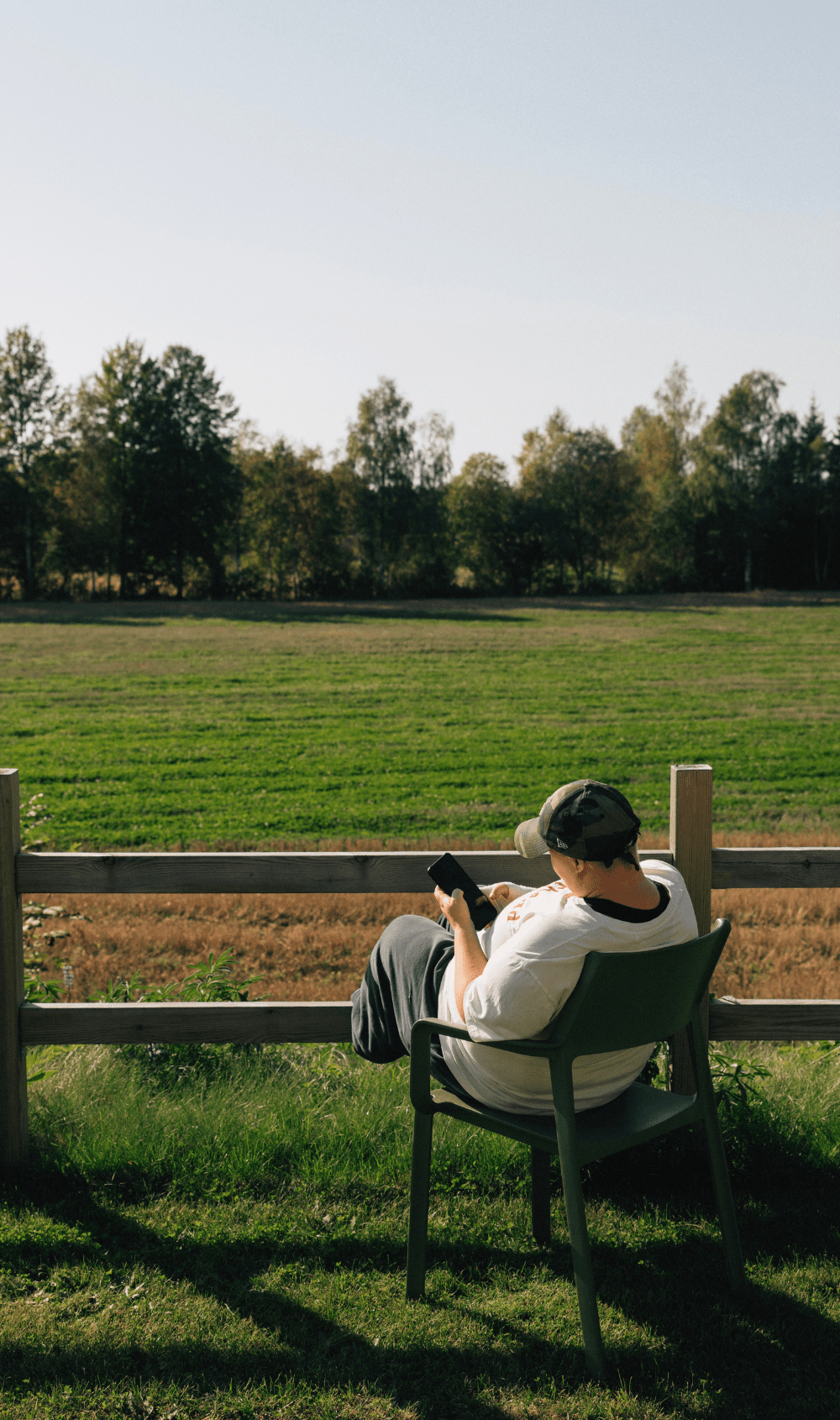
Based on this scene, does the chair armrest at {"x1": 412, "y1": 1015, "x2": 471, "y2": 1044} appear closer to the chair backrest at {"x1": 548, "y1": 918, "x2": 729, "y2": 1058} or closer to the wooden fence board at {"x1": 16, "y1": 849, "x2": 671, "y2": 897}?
the chair backrest at {"x1": 548, "y1": 918, "x2": 729, "y2": 1058}

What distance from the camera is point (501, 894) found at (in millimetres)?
3105

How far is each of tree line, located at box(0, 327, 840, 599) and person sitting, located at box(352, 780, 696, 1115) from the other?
5861cm

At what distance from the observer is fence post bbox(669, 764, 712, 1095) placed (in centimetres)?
336

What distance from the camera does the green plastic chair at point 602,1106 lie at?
8.05ft

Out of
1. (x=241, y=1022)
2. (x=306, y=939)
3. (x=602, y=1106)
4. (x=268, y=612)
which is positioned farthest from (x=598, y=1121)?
(x=268, y=612)

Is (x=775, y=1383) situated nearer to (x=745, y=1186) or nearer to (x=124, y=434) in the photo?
(x=745, y=1186)

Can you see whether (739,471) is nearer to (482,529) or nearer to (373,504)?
(482,529)

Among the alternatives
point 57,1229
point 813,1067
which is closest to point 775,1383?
point 813,1067

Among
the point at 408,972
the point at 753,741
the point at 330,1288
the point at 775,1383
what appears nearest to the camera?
the point at 775,1383

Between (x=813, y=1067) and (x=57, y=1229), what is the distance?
278cm

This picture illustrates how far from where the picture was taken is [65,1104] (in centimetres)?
369

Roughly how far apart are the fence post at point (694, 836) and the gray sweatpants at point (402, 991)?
84 centimetres

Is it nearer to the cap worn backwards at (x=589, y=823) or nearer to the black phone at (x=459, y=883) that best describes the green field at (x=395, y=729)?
the black phone at (x=459, y=883)

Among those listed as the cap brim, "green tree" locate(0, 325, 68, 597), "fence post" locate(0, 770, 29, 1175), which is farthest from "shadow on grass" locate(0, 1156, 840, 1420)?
"green tree" locate(0, 325, 68, 597)
